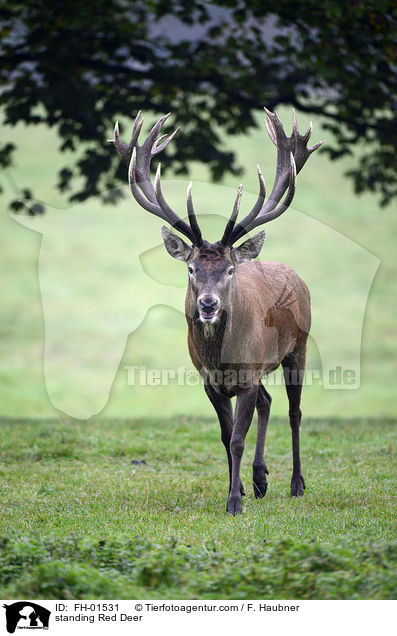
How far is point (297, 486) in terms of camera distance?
8.54 meters

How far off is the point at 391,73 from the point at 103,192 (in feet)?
17.1

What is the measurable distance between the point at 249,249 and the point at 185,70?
7.73 m

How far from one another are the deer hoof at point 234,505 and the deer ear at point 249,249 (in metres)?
2.10

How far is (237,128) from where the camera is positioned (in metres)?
15.2

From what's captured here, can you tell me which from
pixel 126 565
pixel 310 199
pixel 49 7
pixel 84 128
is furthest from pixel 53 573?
pixel 310 199

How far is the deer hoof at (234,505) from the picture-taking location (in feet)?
24.7

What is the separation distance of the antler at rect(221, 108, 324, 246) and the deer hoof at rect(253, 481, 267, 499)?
2.35 m

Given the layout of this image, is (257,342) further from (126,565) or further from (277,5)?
(277,5)
